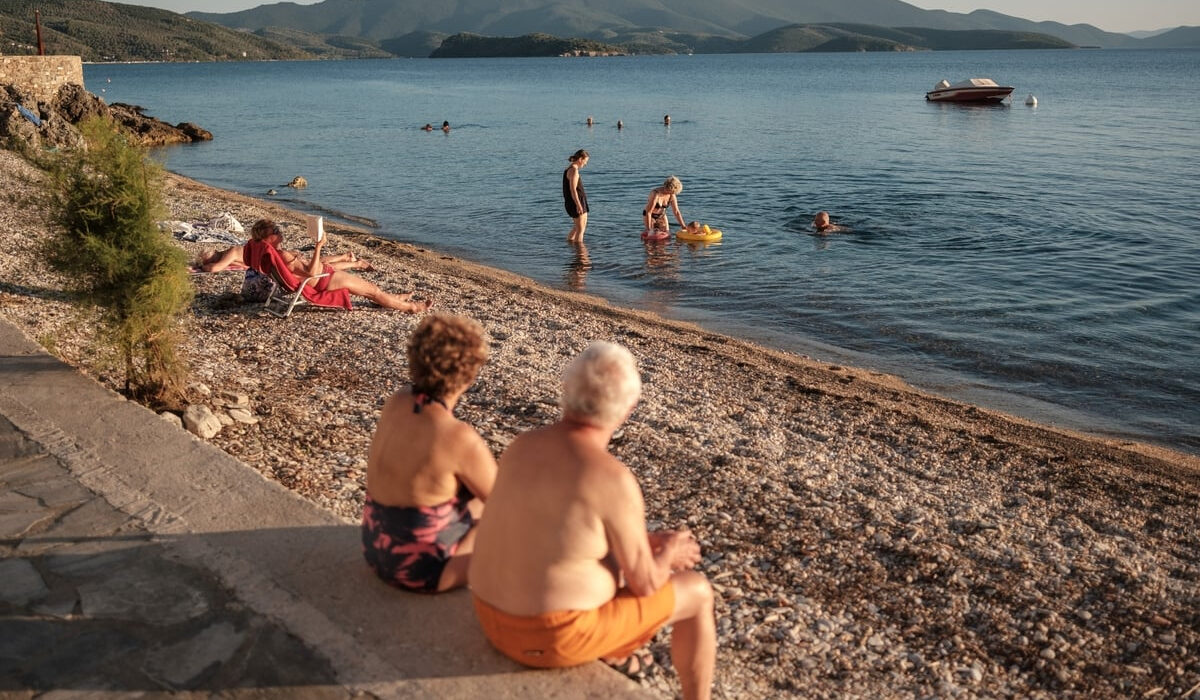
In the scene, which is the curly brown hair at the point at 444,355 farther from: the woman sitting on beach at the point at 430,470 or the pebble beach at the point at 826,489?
the pebble beach at the point at 826,489

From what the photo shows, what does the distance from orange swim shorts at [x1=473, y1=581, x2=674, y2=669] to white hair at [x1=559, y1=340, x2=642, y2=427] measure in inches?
25.1

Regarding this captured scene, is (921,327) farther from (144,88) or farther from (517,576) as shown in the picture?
(144,88)

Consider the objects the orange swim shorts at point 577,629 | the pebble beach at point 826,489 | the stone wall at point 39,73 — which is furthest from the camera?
the stone wall at point 39,73

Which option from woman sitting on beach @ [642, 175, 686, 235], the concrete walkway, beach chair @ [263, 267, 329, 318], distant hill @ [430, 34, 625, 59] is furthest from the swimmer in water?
distant hill @ [430, 34, 625, 59]

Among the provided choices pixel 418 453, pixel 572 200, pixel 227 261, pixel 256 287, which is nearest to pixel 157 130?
pixel 572 200

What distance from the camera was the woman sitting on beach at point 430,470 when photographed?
11.2 ft

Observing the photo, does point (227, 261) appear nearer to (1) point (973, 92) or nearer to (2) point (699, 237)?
(2) point (699, 237)

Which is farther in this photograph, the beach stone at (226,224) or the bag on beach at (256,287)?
the beach stone at (226,224)

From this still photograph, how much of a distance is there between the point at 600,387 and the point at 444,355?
705 mm

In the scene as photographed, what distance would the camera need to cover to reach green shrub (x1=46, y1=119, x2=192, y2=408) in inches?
220

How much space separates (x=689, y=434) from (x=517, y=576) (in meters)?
4.29

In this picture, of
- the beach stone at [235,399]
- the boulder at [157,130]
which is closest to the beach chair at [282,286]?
the beach stone at [235,399]

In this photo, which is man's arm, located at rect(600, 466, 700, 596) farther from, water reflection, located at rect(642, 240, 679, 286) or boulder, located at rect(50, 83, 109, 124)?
boulder, located at rect(50, 83, 109, 124)

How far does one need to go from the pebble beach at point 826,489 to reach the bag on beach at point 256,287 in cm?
23
